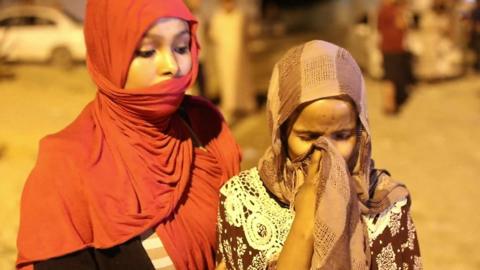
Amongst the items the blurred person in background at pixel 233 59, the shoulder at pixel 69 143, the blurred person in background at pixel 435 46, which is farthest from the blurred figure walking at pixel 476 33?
the shoulder at pixel 69 143

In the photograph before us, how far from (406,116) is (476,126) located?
910 mm

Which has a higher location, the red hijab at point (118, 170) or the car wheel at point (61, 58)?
the red hijab at point (118, 170)

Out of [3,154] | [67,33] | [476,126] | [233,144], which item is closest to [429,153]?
[476,126]

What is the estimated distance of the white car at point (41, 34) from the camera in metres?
10.0

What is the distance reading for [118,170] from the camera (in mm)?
1590

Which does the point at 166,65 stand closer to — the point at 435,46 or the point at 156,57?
the point at 156,57

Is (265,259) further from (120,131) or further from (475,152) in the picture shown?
(475,152)

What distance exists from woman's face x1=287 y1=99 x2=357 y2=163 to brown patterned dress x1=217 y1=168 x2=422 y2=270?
0.62ft

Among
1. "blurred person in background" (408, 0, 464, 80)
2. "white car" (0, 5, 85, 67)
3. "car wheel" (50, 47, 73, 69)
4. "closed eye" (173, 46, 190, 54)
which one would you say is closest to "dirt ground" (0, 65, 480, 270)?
"blurred person in background" (408, 0, 464, 80)

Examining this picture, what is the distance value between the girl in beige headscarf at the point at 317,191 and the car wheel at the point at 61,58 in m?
8.99

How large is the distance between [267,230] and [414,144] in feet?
17.3

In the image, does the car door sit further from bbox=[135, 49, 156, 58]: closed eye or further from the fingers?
the fingers

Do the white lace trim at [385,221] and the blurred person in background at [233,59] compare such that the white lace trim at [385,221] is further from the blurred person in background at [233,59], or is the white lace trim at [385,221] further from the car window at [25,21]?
the car window at [25,21]

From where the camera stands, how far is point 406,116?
7.70 metres
